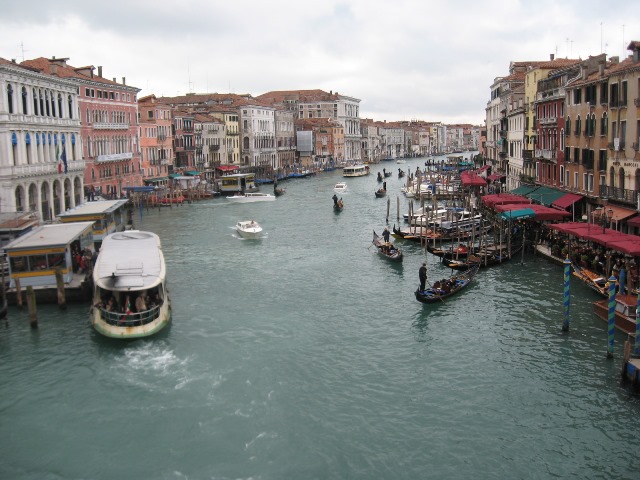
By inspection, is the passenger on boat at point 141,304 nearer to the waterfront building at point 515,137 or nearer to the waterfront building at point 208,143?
the waterfront building at point 515,137

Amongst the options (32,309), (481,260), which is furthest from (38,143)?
(481,260)

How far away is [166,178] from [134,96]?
683 centimetres

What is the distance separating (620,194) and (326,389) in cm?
1396

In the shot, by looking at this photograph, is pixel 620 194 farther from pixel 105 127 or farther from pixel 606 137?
pixel 105 127

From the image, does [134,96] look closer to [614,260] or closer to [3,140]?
[3,140]

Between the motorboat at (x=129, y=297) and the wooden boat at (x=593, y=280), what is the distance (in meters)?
10.7

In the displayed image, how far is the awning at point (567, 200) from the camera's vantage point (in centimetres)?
2478

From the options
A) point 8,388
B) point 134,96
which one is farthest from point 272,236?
point 134,96

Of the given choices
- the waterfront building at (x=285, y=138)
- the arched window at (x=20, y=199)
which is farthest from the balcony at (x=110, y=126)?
the waterfront building at (x=285, y=138)

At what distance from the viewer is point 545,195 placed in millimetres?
28469

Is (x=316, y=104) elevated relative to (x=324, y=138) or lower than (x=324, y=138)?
elevated

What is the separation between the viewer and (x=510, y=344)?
14539 mm

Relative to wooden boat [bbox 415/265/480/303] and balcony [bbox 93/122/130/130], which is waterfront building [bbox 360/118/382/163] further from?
wooden boat [bbox 415/265/480/303]

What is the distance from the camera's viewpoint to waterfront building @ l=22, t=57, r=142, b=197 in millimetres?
39031
